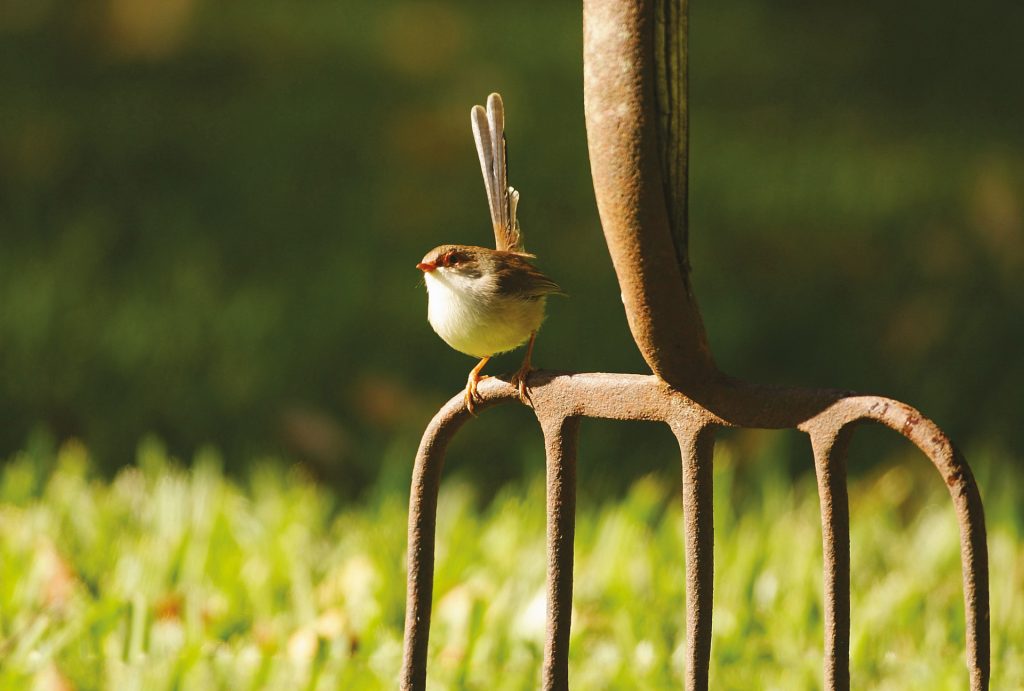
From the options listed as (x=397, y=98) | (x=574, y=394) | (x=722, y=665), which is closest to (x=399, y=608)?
(x=722, y=665)

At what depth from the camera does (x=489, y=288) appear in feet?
6.16

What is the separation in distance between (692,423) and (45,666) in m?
1.20

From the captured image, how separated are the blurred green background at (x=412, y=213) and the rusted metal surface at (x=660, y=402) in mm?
1395

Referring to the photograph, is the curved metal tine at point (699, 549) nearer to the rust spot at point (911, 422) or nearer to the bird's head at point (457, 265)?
the rust spot at point (911, 422)

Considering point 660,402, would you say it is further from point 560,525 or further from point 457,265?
point 457,265

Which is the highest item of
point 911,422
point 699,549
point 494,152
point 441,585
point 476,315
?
point 494,152

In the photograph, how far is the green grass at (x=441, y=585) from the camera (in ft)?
7.64

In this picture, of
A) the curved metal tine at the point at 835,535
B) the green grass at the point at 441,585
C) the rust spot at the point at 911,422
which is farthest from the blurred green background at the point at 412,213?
the rust spot at the point at 911,422

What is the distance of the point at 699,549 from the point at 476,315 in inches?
17.3

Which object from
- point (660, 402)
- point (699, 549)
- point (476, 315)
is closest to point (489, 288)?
point (476, 315)

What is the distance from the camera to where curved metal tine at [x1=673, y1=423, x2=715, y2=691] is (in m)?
1.73

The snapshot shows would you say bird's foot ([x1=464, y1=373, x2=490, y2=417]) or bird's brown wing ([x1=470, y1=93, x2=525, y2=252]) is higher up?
bird's brown wing ([x1=470, y1=93, x2=525, y2=252])

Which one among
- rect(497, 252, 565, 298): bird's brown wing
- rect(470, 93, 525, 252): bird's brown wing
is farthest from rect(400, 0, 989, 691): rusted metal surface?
rect(470, 93, 525, 252): bird's brown wing

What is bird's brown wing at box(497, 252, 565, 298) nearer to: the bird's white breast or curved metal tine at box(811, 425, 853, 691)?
the bird's white breast
